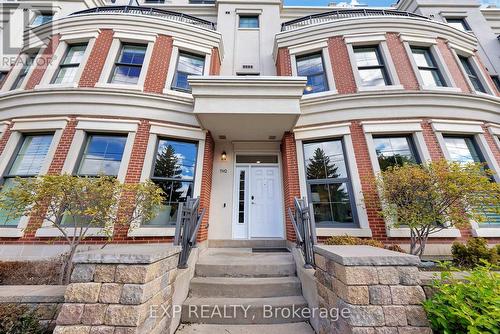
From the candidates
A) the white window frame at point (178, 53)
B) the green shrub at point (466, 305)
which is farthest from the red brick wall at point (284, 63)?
the green shrub at point (466, 305)

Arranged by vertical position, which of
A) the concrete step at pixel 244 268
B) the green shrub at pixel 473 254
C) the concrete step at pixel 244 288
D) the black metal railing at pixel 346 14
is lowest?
the concrete step at pixel 244 288

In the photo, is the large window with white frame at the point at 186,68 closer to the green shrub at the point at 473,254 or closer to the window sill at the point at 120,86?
the window sill at the point at 120,86

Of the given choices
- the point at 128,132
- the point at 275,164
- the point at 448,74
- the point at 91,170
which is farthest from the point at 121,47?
the point at 448,74

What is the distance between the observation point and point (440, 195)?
391 cm

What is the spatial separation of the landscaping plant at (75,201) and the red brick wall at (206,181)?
1.44 m

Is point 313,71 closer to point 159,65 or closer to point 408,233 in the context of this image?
point 159,65

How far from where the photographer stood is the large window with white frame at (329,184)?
5.15 meters

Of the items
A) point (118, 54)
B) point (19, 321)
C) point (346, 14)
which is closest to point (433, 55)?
point (346, 14)

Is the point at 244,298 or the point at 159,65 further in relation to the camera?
the point at 159,65

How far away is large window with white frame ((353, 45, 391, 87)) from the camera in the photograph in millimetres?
6172

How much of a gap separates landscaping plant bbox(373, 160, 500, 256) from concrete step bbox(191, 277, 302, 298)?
109 inches

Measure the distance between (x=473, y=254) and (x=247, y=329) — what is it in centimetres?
442

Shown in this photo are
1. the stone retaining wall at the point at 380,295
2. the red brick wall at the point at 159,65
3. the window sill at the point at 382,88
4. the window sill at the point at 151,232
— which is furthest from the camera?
the red brick wall at the point at 159,65

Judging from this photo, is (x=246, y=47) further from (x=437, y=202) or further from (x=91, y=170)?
(x=437, y=202)
